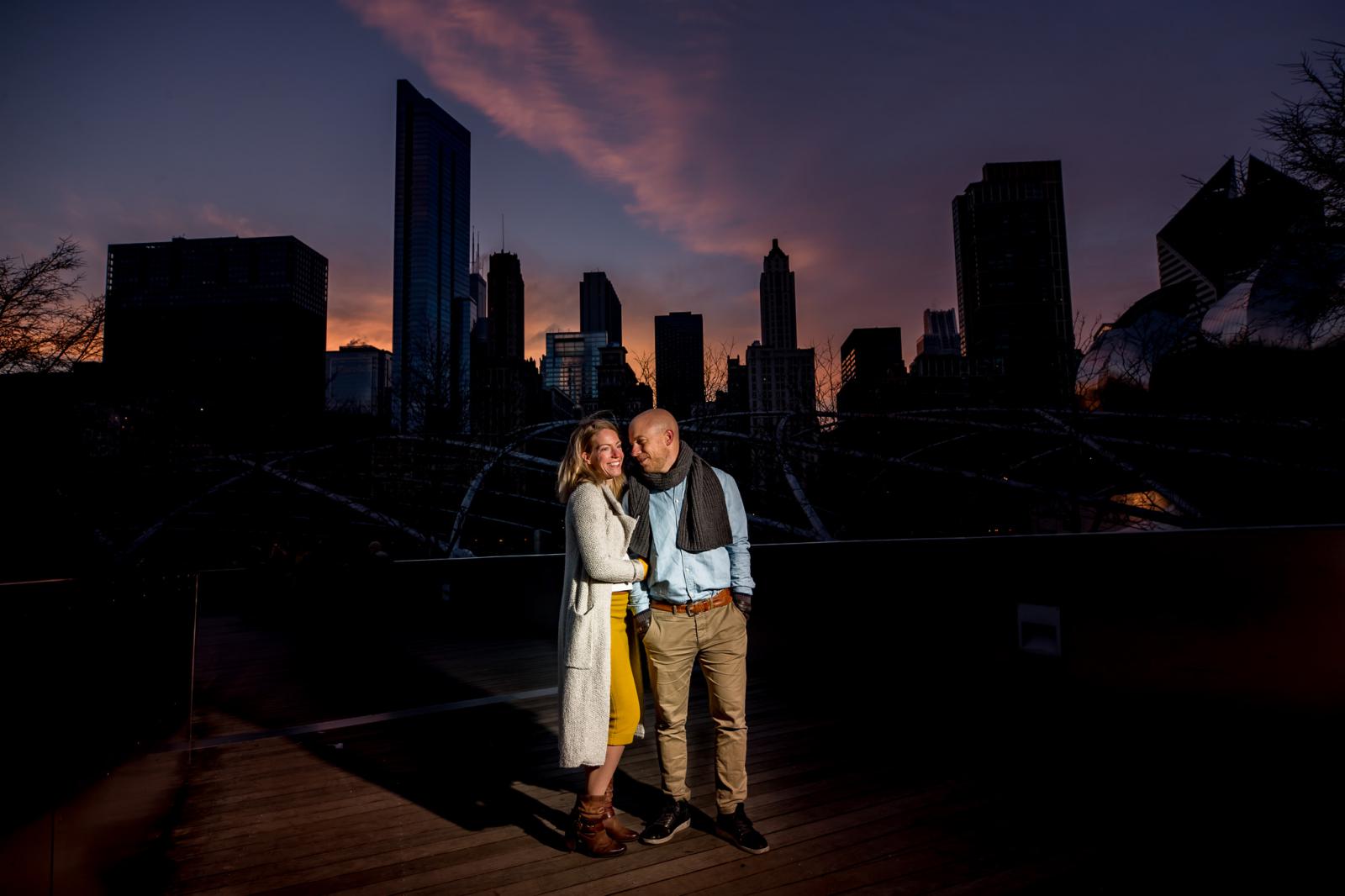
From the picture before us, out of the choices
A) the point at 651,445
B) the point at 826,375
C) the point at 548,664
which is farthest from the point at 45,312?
the point at 826,375

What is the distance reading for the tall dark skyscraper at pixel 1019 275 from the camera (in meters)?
9.23

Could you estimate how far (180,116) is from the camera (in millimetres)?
6879

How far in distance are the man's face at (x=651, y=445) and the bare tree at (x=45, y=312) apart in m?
7.63

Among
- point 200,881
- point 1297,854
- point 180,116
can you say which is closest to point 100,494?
point 180,116

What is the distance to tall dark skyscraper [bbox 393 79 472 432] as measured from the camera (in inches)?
376

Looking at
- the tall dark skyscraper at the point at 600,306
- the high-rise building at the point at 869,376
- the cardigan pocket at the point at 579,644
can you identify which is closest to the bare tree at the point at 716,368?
the high-rise building at the point at 869,376

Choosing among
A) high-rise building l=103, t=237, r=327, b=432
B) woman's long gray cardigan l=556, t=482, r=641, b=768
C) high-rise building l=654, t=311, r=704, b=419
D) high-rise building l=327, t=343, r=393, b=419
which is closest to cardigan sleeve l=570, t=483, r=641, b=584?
woman's long gray cardigan l=556, t=482, r=641, b=768

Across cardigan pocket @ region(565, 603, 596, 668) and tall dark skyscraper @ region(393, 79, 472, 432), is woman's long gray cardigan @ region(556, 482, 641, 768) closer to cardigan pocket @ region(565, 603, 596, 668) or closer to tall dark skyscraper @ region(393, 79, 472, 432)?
cardigan pocket @ region(565, 603, 596, 668)

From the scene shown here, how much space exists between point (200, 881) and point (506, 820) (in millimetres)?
986

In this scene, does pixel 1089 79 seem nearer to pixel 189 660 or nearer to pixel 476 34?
pixel 476 34

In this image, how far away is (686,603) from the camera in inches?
83.7

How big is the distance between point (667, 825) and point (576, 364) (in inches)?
405

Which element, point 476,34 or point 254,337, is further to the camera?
point 254,337

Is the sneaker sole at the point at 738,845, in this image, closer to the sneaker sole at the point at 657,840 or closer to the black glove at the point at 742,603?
the sneaker sole at the point at 657,840
